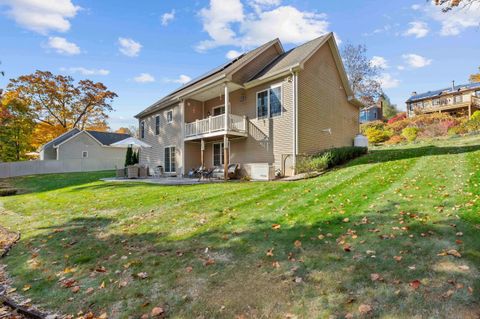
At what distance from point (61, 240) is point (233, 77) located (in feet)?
37.1

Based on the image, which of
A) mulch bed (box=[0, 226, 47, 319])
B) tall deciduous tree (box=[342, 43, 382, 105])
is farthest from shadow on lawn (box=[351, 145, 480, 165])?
A: tall deciduous tree (box=[342, 43, 382, 105])

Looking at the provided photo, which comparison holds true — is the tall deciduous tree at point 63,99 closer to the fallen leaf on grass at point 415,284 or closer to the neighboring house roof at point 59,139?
the neighboring house roof at point 59,139

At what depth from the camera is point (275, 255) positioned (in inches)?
144

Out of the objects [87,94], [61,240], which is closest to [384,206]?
[61,240]

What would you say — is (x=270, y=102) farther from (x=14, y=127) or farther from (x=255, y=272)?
(x=14, y=127)

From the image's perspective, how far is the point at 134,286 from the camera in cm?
327

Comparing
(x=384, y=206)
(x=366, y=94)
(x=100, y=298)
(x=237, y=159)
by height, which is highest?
(x=366, y=94)

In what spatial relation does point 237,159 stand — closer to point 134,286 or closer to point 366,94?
point 134,286

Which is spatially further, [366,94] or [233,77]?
[366,94]

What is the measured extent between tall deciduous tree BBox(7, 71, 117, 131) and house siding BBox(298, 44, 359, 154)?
33897 mm

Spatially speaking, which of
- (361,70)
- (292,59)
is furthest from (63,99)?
(361,70)

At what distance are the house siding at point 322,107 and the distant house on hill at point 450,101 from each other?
2132cm

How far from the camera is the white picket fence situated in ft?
85.1

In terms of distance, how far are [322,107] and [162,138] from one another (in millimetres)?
11933
